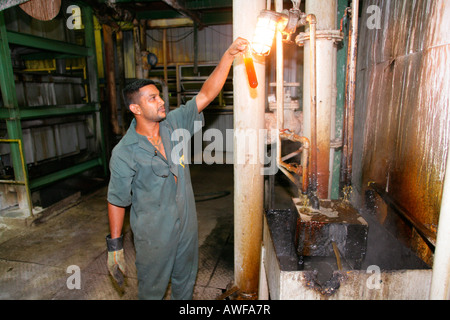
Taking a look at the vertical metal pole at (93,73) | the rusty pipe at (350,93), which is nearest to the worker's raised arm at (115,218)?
the rusty pipe at (350,93)

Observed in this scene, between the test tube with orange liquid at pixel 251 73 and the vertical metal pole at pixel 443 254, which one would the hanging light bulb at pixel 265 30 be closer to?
the test tube with orange liquid at pixel 251 73

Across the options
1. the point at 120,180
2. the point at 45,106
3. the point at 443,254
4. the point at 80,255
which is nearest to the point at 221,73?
the point at 120,180

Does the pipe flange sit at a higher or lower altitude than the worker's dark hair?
higher

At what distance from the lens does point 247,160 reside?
96.6 inches

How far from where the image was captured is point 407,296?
1604 mm

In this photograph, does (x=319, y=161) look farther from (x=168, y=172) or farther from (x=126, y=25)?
(x=126, y=25)

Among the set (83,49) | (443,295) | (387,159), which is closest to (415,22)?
(387,159)

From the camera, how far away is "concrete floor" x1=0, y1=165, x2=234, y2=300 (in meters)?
3.10

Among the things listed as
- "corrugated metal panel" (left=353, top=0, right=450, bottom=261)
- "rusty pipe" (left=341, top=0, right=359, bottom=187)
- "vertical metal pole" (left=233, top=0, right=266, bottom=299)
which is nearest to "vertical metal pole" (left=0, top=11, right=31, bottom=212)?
"vertical metal pole" (left=233, top=0, right=266, bottom=299)

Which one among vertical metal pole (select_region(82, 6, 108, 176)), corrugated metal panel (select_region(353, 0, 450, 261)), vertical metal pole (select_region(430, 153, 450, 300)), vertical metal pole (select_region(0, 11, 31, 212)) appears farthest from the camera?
vertical metal pole (select_region(82, 6, 108, 176))

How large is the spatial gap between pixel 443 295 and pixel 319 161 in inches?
41.9

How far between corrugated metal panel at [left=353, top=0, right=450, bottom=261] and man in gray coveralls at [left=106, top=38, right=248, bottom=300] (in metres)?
1.14

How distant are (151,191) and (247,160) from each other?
0.83 m

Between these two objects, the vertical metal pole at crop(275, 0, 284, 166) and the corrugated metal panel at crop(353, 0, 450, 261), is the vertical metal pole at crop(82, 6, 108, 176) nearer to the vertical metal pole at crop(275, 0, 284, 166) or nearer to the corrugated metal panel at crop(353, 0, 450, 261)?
the vertical metal pole at crop(275, 0, 284, 166)
